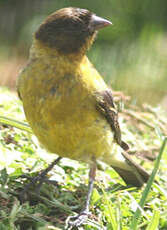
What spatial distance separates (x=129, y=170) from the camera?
4.39m

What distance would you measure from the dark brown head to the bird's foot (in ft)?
4.07

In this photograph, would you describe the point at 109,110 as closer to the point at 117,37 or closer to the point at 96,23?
the point at 96,23

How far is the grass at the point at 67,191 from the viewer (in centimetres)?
329

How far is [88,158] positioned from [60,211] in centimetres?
49

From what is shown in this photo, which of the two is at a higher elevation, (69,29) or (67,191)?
(69,29)

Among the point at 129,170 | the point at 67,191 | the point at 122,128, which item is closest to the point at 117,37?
the point at 122,128

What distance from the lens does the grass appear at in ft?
10.8

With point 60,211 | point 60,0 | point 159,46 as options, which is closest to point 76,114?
point 60,211

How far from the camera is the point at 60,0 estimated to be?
10383 mm

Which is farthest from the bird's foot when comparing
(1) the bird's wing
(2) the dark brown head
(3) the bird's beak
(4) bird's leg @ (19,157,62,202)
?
(3) the bird's beak

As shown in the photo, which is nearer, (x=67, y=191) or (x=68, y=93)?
(x=68, y=93)

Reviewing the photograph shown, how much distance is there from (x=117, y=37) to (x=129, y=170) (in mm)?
5849

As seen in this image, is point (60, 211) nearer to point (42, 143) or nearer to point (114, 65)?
point (42, 143)

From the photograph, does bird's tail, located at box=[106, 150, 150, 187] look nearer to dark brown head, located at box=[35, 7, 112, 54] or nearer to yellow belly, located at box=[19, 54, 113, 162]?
yellow belly, located at box=[19, 54, 113, 162]
